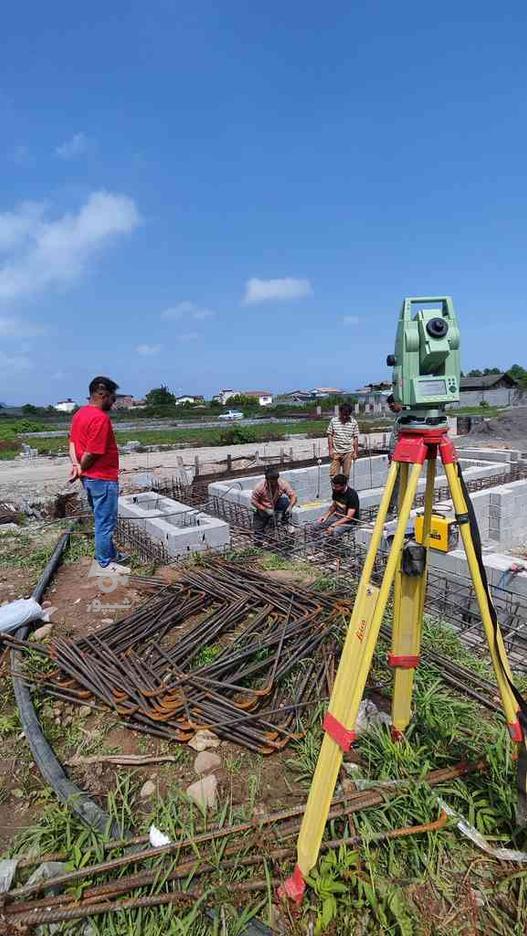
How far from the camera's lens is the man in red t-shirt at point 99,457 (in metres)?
4.61

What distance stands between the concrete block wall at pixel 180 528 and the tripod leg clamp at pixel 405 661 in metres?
3.59

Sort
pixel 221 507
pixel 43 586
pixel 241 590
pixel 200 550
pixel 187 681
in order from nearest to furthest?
1. pixel 187 681
2. pixel 241 590
3. pixel 43 586
4. pixel 200 550
5. pixel 221 507

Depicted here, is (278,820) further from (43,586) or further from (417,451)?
(43,586)

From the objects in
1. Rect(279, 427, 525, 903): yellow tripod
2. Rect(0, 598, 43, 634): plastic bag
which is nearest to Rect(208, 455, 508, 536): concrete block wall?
Rect(0, 598, 43, 634): plastic bag

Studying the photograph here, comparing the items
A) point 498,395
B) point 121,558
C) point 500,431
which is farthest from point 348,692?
point 498,395

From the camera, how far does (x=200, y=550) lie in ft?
18.3

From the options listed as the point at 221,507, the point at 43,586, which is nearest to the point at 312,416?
the point at 221,507

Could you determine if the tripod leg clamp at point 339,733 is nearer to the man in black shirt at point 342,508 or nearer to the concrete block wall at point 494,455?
the man in black shirt at point 342,508

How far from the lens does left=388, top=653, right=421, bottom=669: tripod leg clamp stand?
2.12 metres

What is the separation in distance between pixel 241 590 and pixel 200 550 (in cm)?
154

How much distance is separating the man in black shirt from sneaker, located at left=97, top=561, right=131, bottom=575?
8.47 feet

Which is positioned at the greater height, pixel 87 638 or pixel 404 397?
pixel 404 397

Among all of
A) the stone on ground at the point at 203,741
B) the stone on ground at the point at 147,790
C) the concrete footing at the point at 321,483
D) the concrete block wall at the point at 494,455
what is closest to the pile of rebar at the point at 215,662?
the stone on ground at the point at 203,741

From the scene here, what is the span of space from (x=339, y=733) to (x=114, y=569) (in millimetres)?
3798
